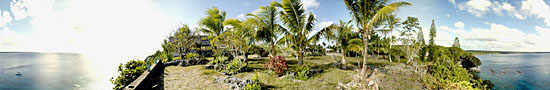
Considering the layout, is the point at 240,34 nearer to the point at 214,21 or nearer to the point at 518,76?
the point at 214,21

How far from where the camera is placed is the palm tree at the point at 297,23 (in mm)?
9305

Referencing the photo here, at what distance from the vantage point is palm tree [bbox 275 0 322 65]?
366 inches

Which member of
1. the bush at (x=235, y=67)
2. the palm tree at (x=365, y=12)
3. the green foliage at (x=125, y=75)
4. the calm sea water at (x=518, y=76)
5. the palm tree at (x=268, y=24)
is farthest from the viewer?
the calm sea water at (x=518, y=76)

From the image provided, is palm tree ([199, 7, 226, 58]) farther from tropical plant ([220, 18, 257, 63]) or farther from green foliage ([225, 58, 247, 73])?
green foliage ([225, 58, 247, 73])

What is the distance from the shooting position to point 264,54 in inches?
833

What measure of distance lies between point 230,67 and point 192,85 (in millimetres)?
2547

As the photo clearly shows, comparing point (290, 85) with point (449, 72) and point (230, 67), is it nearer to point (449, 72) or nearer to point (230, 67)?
point (230, 67)

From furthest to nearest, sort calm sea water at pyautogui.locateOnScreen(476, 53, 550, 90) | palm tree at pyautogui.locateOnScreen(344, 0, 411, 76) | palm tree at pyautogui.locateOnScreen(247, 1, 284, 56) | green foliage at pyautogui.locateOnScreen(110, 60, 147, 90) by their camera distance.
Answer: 1. calm sea water at pyautogui.locateOnScreen(476, 53, 550, 90)
2. palm tree at pyautogui.locateOnScreen(247, 1, 284, 56)
3. palm tree at pyautogui.locateOnScreen(344, 0, 411, 76)
4. green foliage at pyautogui.locateOnScreen(110, 60, 147, 90)

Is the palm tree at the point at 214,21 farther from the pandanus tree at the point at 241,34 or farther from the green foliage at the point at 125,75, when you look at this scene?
the green foliage at the point at 125,75

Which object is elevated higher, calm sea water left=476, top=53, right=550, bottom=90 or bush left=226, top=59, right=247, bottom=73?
bush left=226, top=59, right=247, bottom=73

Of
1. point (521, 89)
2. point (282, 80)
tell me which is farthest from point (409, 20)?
point (282, 80)

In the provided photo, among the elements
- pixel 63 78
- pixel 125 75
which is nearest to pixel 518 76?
pixel 125 75

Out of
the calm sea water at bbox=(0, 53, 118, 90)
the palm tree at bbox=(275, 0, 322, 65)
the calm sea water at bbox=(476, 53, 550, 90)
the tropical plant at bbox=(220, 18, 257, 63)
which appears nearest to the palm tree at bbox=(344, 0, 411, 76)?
the palm tree at bbox=(275, 0, 322, 65)

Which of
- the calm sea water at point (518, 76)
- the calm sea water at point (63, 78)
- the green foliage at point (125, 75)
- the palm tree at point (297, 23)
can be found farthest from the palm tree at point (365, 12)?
the calm sea water at point (518, 76)
